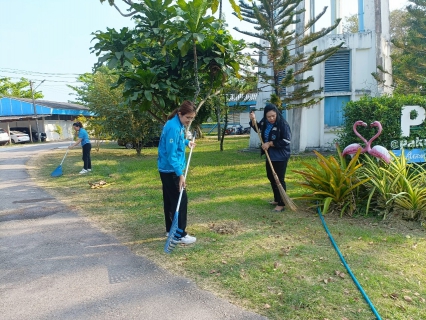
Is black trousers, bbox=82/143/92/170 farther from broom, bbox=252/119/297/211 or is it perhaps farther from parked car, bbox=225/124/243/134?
parked car, bbox=225/124/243/134

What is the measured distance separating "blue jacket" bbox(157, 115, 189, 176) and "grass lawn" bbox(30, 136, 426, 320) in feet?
3.24

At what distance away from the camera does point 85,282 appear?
366cm

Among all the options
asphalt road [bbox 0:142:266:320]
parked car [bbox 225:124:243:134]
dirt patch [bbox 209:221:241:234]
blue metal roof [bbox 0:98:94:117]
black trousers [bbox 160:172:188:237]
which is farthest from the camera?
parked car [bbox 225:124:243:134]

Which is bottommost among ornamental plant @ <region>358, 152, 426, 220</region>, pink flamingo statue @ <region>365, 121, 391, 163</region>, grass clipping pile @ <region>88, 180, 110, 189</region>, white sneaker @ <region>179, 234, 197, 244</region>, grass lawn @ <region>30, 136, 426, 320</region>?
grass lawn @ <region>30, 136, 426, 320</region>

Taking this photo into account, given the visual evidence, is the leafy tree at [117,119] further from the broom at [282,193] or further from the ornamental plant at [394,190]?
the ornamental plant at [394,190]

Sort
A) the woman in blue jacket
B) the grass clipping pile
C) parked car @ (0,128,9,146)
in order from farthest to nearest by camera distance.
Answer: parked car @ (0,128,9,146), the grass clipping pile, the woman in blue jacket

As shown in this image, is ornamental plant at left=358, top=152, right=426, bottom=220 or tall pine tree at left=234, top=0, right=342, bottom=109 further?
tall pine tree at left=234, top=0, right=342, bottom=109

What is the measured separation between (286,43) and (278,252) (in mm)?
9191

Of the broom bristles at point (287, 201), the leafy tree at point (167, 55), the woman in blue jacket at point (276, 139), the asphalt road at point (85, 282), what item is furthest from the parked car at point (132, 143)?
the asphalt road at point (85, 282)

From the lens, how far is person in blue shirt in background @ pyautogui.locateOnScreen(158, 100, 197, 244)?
441cm

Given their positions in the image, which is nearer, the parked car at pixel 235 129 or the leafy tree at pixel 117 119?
the leafy tree at pixel 117 119

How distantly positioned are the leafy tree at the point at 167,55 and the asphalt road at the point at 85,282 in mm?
2369

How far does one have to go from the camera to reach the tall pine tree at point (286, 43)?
11648 millimetres

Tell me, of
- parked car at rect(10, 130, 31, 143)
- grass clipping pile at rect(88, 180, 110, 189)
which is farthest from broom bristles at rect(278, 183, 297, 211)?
parked car at rect(10, 130, 31, 143)
